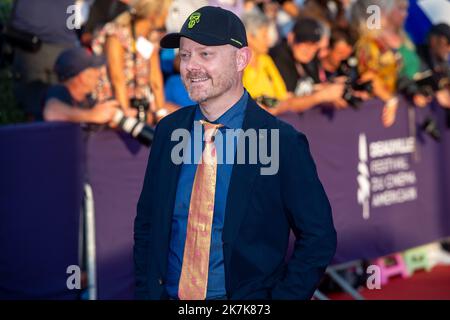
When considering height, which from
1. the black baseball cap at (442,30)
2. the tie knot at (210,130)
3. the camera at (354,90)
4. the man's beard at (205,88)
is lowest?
the tie knot at (210,130)

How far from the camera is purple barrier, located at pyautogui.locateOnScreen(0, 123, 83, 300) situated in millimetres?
6062

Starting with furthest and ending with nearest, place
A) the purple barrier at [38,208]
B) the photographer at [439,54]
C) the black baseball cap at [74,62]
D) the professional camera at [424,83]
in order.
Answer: the photographer at [439,54] < the professional camera at [424,83] < the black baseball cap at [74,62] < the purple barrier at [38,208]

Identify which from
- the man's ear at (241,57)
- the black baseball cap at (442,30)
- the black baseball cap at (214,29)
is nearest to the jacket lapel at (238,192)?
the man's ear at (241,57)

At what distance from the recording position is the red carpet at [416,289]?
8.68 m

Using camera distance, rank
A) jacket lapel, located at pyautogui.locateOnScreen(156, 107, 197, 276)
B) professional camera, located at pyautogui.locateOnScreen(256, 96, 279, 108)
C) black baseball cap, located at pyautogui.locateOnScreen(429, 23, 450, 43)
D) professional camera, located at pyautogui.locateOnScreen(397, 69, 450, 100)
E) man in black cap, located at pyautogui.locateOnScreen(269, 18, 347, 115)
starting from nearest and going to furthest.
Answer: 1. jacket lapel, located at pyautogui.locateOnScreen(156, 107, 197, 276)
2. professional camera, located at pyautogui.locateOnScreen(256, 96, 279, 108)
3. man in black cap, located at pyautogui.locateOnScreen(269, 18, 347, 115)
4. professional camera, located at pyautogui.locateOnScreen(397, 69, 450, 100)
5. black baseball cap, located at pyautogui.locateOnScreen(429, 23, 450, 43)

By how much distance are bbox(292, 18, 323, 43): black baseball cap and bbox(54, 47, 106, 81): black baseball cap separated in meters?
2.27

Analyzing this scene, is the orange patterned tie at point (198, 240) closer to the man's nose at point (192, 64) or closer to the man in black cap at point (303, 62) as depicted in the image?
the man's nose at point (192, 64)

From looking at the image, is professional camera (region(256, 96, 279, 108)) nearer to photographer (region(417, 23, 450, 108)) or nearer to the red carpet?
the red carpet

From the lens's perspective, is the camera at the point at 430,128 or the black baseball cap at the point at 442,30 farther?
the black baseball cap at the point at 442,30

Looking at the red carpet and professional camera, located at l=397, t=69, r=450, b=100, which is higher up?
professional camera, located at l=397, t=69, r=450, b=100

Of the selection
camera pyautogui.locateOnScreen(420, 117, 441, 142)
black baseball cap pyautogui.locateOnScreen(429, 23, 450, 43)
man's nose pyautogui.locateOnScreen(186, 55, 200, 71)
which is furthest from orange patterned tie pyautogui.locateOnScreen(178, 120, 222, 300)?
black baseball cap pyautogui.locateOnScreen(429, 23, 450, 43)

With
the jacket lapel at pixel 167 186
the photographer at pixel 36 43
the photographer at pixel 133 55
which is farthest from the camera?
the photographer at pixel 36 43
